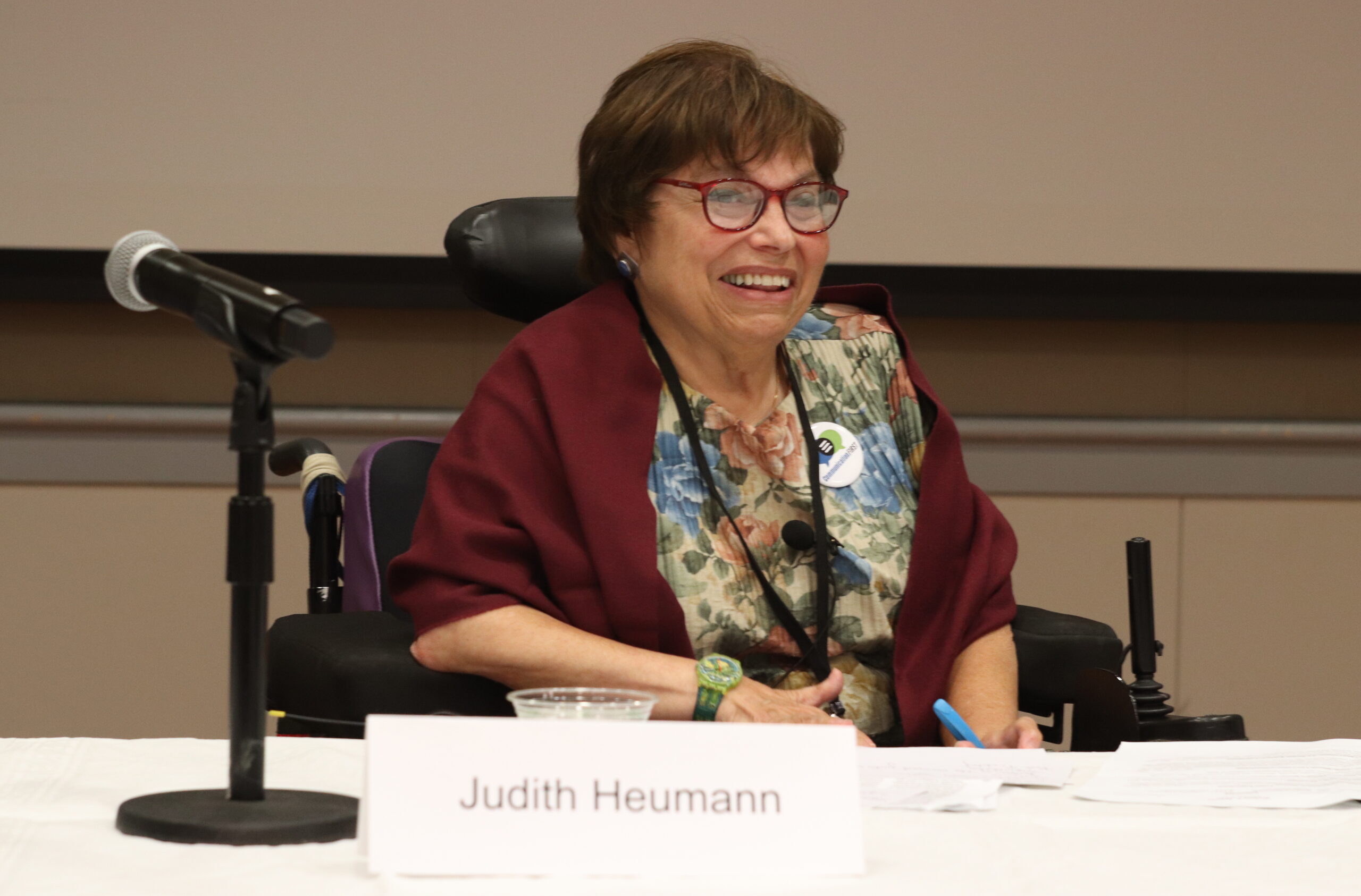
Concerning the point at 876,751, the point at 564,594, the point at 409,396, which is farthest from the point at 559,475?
the point at 409,396

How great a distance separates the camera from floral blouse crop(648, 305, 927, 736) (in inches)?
62.3

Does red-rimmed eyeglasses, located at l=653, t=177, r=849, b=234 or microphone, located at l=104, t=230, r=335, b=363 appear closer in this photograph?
microphone, located at l=104, t=230, r=335, b=363

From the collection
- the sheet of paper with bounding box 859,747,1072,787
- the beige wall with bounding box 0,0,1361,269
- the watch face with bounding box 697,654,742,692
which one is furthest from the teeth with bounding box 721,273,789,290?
the beige wall with bounding box 0,0,1361,269

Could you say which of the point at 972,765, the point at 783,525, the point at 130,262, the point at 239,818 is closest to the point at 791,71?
the point at 783,525

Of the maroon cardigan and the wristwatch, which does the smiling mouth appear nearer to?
the maroon cardigan

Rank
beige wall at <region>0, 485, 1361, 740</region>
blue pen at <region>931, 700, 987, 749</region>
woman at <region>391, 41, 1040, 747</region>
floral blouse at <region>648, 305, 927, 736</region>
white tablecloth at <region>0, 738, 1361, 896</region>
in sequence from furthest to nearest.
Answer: beige wall at <region>0, 485, 1361, 740</region>
floral blouse at <region>648, 305, 927, 736</region>
woman at <region>391, 41, 1040, 747</region>
blue pen at <region>931, 700, 987, 749</region>
white tablecloth at <region>0, 738, 1361, 896</region>

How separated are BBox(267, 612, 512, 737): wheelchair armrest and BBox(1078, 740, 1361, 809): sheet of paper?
49 centimetres

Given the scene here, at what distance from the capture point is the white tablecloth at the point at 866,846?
746 mm

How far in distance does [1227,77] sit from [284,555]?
7.31ft

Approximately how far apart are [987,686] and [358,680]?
27.8 inches

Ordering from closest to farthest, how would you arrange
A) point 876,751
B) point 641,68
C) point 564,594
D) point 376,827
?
point 376,827, point 876,751, point 564,594, point 641,68

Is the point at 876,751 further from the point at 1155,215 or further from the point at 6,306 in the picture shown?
the point at 6,306

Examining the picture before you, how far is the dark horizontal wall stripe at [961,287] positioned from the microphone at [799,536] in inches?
60.2

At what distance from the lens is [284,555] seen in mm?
3051
